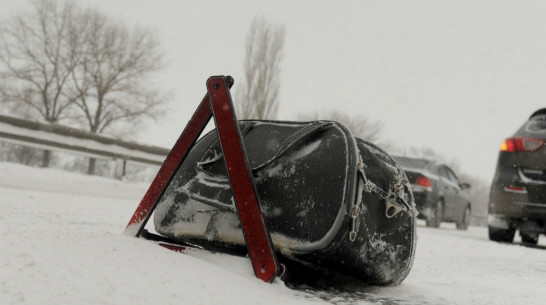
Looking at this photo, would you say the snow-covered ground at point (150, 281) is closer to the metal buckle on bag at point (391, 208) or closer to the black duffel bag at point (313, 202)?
the black duffel bag at point (313, 202)

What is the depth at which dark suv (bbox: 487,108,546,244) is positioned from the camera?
6.14 metres

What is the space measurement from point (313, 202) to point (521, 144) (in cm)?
504

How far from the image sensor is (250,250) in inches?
79.6

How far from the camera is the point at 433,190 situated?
10164 millimetres

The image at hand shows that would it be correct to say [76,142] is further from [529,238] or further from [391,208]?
[391,208]

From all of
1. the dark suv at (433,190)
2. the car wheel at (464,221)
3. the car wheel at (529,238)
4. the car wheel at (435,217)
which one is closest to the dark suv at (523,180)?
the car wheel at (529,238)

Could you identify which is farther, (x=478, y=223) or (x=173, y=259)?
(x=478, y=223)

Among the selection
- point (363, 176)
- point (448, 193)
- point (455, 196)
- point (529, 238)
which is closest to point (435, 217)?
point (448, 193)

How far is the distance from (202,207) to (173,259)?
398mm

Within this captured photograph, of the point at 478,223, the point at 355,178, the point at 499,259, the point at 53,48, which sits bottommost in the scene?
the point at 478,223

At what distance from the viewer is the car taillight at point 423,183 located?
9992 millimetres

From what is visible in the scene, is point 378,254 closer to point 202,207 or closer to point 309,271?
point 309,271

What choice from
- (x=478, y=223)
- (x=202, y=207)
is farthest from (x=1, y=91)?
(x=202, y=207)

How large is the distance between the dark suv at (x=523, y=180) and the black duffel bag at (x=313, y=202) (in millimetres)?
4264
